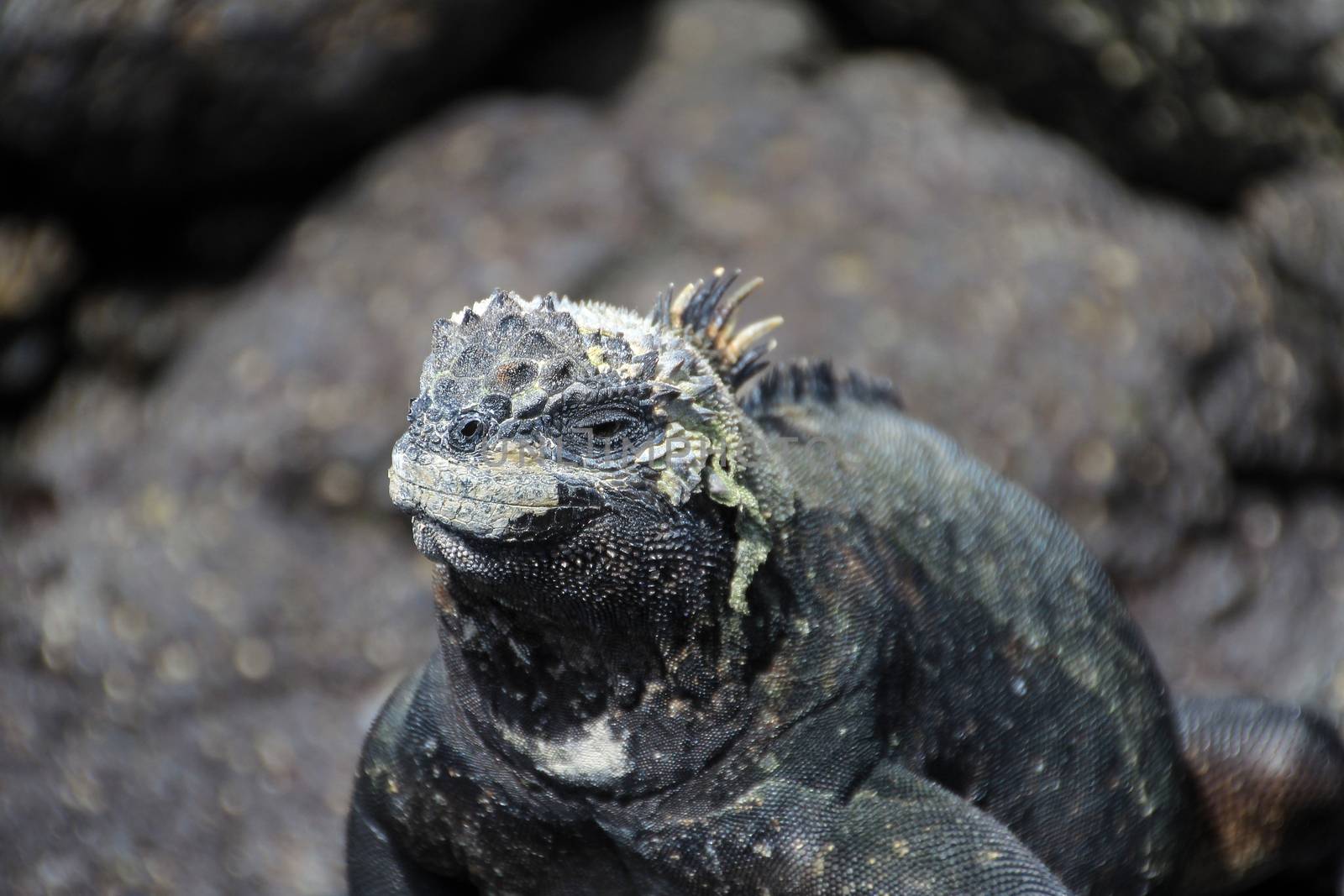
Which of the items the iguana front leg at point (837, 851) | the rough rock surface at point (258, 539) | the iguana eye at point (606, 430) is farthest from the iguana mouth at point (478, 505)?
the rough rock surface at point (258, 539)

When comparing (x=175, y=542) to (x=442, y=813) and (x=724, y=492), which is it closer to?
(x=442, y=813)

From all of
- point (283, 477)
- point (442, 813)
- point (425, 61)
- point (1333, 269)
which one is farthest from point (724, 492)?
point (1333, 269)

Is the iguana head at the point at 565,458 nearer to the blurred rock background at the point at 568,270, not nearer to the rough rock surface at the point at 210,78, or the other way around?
the blurred rock background at the point at 568,270

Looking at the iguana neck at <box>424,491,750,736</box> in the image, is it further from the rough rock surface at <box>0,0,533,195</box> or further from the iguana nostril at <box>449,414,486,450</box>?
the rough rock surface at <box>0,0,533,195</box>

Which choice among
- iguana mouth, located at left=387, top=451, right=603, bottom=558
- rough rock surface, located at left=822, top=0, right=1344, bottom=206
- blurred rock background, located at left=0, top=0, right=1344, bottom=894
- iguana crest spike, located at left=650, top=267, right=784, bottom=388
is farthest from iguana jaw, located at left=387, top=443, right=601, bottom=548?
rough rock surface, located at left=822, top=0, right=1344, bottom=206

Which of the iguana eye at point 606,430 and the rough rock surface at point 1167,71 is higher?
the iguana eye at point 606,430
